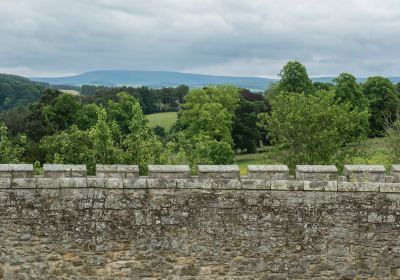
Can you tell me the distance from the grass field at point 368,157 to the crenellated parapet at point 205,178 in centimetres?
1101

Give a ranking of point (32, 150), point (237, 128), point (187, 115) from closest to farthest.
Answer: point (32, 150)
point (187, 115)
point (237, 128)

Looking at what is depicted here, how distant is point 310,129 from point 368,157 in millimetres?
3887

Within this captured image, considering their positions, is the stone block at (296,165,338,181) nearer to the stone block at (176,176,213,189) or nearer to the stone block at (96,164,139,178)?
the stone block at (176,176,213,189)

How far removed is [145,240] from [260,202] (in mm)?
2252

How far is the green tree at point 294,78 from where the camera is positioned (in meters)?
52.9

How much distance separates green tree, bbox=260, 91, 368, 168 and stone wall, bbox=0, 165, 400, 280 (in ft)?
69.6

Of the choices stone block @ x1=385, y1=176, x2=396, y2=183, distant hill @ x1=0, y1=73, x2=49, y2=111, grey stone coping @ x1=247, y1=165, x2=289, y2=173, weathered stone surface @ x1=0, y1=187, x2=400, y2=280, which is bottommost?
weathered stone surface @ x1=0, y1=187, x2=400, y2=280

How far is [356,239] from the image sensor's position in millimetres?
9961

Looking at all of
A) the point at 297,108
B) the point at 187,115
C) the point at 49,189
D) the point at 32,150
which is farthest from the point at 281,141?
the point at 49,189

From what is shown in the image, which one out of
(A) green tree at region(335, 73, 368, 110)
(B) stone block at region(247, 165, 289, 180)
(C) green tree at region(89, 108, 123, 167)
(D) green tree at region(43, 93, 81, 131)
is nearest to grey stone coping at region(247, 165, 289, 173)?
(B) stone block at region(247, 165, 289, 180)

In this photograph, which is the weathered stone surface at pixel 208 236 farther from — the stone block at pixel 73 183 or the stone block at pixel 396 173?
the stone block at pixel 396 173

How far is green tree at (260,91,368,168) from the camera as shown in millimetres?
32031

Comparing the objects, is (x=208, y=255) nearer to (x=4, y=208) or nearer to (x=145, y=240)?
(x=145, y=240)

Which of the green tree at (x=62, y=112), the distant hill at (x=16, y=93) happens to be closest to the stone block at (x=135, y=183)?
the green tree at (x=62, y=112)
